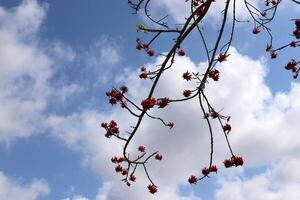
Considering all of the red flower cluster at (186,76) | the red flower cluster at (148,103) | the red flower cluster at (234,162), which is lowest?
the red flower cluster at (234,162)

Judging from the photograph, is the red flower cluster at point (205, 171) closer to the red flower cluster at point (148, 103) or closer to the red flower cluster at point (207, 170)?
the red flower cluster at point (207, 170)

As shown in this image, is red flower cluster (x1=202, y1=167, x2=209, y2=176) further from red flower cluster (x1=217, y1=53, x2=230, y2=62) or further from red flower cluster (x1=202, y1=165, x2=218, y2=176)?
red flower cluster (x1=217, y1=53, x2=230, y2=62)

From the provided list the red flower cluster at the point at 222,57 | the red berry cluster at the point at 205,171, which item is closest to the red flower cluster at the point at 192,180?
the red berry cluster at the point at 205,171

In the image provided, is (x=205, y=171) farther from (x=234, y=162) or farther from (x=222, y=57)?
(x=222, y=57)

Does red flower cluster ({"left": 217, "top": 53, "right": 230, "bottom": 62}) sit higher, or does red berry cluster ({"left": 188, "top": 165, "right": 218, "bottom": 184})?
red flower cluster ({"left": 217, "top": 53, "right": 230, "bottom": 62})

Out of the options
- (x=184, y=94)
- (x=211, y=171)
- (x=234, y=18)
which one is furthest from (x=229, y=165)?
(x=234, y=18)

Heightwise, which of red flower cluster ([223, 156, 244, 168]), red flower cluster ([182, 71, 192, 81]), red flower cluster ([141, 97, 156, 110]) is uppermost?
red flower cluster ([182, 71, 192, 81])

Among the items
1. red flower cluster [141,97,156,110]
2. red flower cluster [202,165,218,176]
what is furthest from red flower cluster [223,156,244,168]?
red flower cluster [141,97,156,110]

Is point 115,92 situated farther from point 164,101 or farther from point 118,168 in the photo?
point 118,168

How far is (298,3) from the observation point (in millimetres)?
7172

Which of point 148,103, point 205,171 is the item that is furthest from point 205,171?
point 148,103

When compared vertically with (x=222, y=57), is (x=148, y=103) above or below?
below

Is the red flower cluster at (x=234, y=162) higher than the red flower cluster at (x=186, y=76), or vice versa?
the red flower cluster at (x=186, y=76)

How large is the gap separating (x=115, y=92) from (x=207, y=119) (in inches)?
62.7
